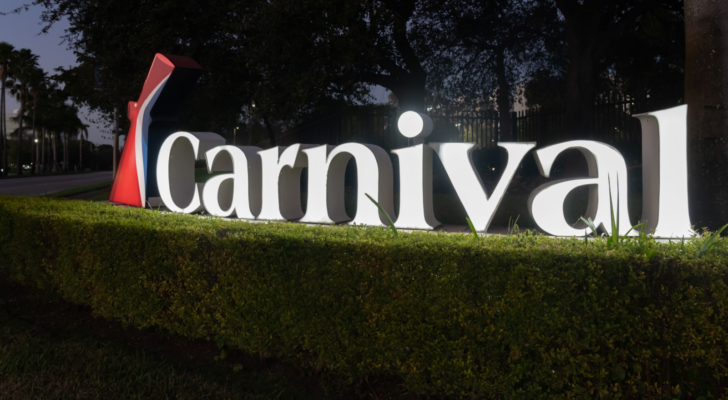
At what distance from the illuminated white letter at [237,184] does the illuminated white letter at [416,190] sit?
2.54m

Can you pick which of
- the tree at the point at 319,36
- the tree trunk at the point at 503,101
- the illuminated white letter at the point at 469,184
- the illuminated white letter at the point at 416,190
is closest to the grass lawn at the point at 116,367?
the illuminated white letter at the point at 416,190

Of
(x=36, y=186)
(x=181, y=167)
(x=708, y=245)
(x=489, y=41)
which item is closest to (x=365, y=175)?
(x=181, y=167)

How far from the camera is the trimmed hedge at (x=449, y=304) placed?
121 inches

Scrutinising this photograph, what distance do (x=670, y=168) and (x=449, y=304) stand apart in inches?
144

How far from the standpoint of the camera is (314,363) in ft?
13.4

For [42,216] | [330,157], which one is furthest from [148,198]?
[330,157]

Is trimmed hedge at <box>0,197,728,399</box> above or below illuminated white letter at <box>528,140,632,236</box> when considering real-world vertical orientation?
below

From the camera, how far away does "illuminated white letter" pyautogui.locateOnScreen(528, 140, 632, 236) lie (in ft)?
18.5

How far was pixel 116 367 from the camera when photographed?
4.02 m

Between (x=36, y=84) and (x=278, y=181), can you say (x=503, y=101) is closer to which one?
(x=278, y=181)

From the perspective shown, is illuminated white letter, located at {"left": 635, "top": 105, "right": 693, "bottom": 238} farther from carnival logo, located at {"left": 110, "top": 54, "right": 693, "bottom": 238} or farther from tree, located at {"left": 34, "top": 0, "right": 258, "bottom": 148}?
tree, located at {"left": 34, "top": 0, "right": 258, "bottom": 148}

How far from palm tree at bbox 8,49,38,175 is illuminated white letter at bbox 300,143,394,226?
69298 mm

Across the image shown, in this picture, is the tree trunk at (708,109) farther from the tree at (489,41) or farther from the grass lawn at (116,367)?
the tree at (489,41)

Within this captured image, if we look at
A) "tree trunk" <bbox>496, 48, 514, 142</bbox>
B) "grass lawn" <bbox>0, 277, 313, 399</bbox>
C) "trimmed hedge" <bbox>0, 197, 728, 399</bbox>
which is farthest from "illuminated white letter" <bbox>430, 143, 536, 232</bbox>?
"tree trunk" <bbox>496, 48, 514, 142</bbox>
